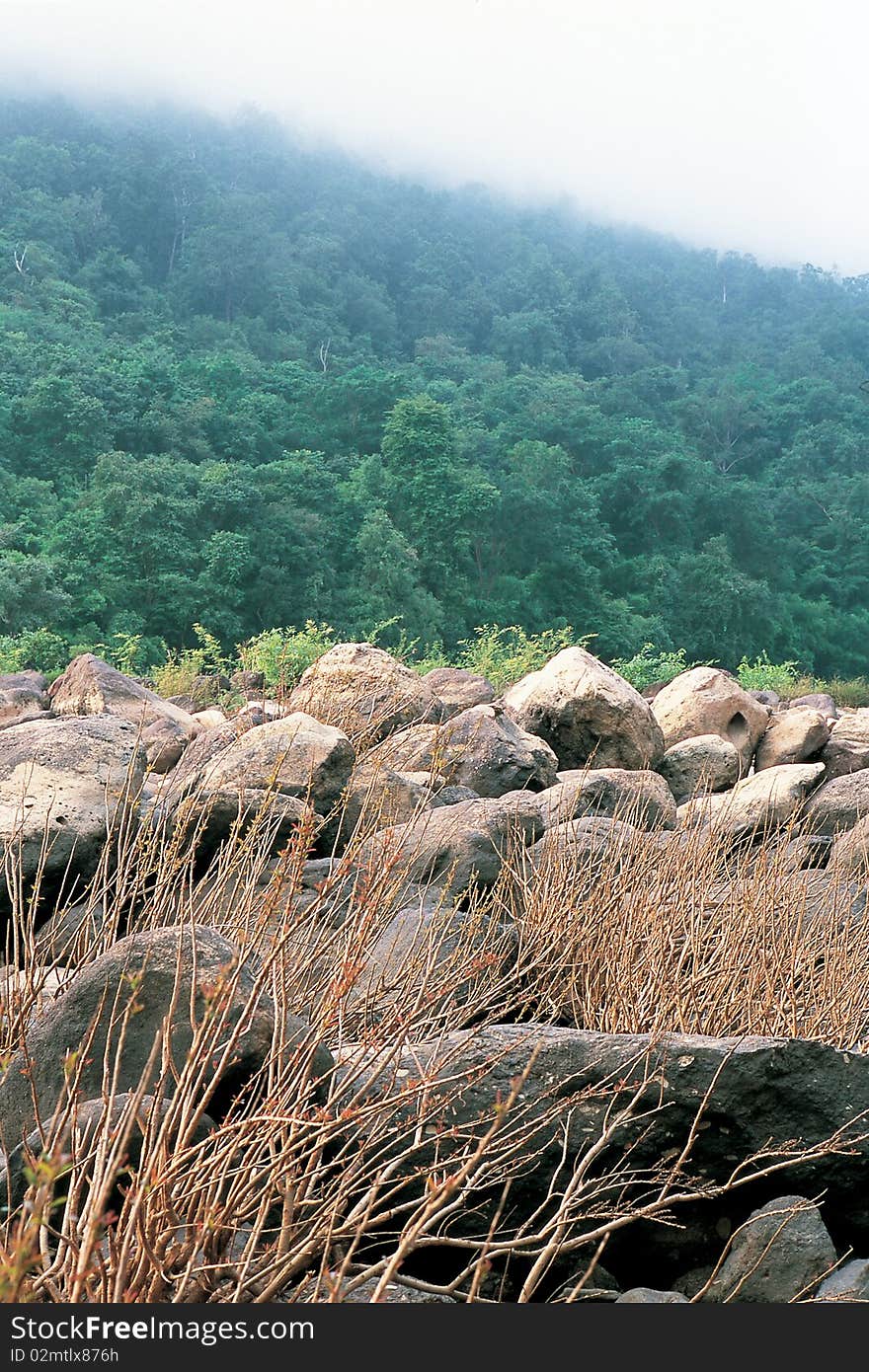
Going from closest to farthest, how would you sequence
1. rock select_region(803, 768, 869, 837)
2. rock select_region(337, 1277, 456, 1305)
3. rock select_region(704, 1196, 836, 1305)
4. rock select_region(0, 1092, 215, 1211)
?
rock select_region(0, 1092, 215, 1211), rock select_region(337, 1277, 456, 1305), rock select_region(704, 1196, 836, 1305), rock select_region(803, 768, 869, 837)

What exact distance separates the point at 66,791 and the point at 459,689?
4513 mm

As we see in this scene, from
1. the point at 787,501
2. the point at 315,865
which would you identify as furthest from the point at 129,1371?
the point at 787,501

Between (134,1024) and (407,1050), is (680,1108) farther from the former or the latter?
(134,1024)

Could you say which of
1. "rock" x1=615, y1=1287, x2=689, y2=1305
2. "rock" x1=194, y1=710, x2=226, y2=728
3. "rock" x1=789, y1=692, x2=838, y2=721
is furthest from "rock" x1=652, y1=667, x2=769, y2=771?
"rock" x1=615, y1=1287, x2=689, y2=1305

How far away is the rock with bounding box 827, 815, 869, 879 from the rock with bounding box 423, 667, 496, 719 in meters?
3.24

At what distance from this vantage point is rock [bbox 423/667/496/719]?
8.19m

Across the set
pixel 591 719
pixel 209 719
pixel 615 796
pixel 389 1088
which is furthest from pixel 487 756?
pixel 389 1088

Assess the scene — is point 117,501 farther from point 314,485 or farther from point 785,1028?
point 785,1028

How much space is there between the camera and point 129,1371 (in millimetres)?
1506

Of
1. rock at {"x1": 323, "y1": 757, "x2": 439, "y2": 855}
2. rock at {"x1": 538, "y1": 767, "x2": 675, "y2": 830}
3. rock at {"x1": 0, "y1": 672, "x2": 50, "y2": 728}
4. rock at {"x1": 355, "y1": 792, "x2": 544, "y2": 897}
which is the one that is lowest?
rock at {"x1": 0, "y1": 672, "x2": 50, "y2": 728}

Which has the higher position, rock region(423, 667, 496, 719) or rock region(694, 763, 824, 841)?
rock region(694, 763, 824, 841)

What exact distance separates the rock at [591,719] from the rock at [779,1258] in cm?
480

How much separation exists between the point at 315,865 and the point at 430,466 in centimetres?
2267

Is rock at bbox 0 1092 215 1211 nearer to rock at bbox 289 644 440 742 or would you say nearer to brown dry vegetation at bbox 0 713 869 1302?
brown dry vegetation at bbox 0 713 869 1302
